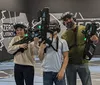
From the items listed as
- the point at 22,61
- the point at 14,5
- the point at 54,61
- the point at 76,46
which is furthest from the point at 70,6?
the point at 54,61

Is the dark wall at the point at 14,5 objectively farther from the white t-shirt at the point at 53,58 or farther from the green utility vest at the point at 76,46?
the white t-shirt at the point at 53,58

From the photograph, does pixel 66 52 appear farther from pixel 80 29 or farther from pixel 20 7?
pixel 20 7

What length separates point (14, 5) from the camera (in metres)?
14.0

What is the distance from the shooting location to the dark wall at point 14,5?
12879mm

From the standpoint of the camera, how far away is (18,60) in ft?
14.2

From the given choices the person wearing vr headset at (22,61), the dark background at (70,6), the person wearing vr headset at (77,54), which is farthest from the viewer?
the dark background at (70,6)

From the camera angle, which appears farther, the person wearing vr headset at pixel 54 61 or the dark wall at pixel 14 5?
the dark wall at pixel 14 5

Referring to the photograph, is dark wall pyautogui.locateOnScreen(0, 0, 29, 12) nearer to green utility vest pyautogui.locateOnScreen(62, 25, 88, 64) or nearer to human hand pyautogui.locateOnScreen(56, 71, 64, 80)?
green utility vest pyautogui.locateOnScreen(62, 25, 88, 64)

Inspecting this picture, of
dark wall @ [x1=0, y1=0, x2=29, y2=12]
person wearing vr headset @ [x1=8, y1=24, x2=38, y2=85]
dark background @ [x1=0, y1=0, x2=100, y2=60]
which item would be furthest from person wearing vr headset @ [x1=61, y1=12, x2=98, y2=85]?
dark background @ [x1=0, y1=0, x2=100, y2=60]

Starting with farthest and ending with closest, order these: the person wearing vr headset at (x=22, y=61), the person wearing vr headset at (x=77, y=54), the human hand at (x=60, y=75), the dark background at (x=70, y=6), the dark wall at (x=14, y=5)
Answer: the dark background at (x=70, y=6) < the dark wall at (x=14, y=5) < the person wearing vr headset at (x=22, y=61) < the person wearing vr headset at (x=77, y=54) < the human hand at (x=60, y=75)

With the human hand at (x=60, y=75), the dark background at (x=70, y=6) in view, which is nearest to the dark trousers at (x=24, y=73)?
the human hand at (x=60, y=75)

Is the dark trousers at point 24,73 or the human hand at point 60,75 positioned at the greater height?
the human hand at point 60,75

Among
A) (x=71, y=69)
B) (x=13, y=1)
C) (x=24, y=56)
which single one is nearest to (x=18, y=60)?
(x=24, y=56)

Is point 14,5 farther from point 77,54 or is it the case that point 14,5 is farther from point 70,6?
point 77,54
